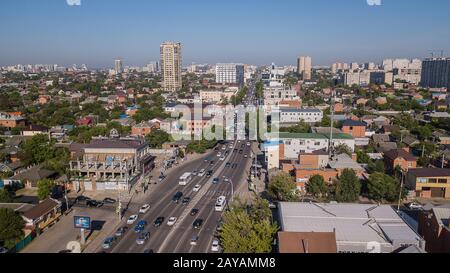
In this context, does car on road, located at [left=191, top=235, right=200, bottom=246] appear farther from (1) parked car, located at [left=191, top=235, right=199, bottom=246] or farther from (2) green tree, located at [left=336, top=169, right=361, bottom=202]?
(2) green tree, located at [left=336, top=169, right=361, bottom=202]

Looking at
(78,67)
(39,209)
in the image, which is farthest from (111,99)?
(78,67)

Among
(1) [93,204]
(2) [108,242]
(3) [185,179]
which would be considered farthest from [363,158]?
(2) [108,242]

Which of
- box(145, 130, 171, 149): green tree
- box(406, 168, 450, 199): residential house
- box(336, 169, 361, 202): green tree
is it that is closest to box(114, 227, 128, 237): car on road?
box(336, 169, 361, 202): green tree

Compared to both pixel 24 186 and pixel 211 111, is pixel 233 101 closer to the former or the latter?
pixel 211 111

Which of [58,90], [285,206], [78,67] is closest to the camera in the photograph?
[285,206]

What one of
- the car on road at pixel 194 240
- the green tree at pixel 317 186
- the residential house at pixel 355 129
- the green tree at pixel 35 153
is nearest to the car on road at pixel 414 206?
the green tree at pixel 317 186

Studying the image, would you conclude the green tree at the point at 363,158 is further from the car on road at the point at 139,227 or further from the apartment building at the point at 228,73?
the apartment building at the point at 228,73
